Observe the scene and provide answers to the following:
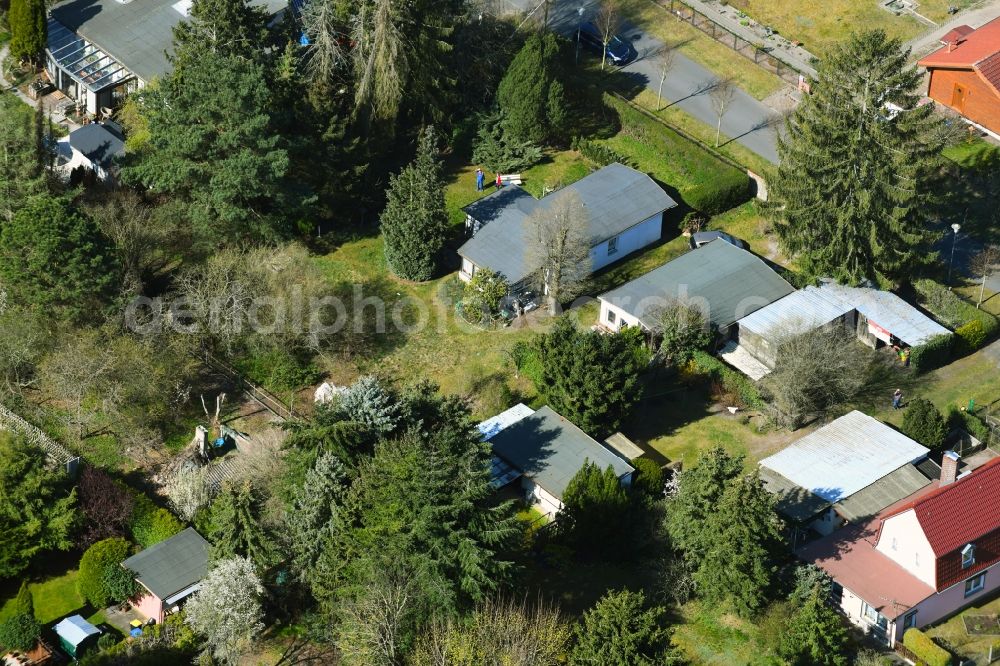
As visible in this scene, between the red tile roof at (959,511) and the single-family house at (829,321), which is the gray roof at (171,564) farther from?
the red tile roof at (959,511)

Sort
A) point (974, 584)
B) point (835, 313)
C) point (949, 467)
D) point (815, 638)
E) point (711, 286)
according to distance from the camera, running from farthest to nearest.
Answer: point (711, 286)
point (835, 313)
point (949, 467)
point (974, 584)
point (815, 638)

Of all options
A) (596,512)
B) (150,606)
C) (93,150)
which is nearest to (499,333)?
(596,512)

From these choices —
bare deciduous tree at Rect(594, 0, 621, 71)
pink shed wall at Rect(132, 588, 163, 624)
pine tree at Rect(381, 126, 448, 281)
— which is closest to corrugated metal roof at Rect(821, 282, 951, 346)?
pine tree at Rect(381, 126, 448, 281)

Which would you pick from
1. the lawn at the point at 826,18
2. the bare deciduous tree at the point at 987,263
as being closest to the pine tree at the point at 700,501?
the bare deciduous tree at the point at 987,263

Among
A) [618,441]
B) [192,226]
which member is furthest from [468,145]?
[618,441]

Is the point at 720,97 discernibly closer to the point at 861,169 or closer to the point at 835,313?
the point at 861,169

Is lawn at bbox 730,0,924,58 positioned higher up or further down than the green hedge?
higher up

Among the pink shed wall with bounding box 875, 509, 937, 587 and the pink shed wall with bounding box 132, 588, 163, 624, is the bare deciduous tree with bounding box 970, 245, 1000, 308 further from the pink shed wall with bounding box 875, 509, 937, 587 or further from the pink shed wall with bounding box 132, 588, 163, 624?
the pink shed wall with bounding box 132, 588, 163, 624
